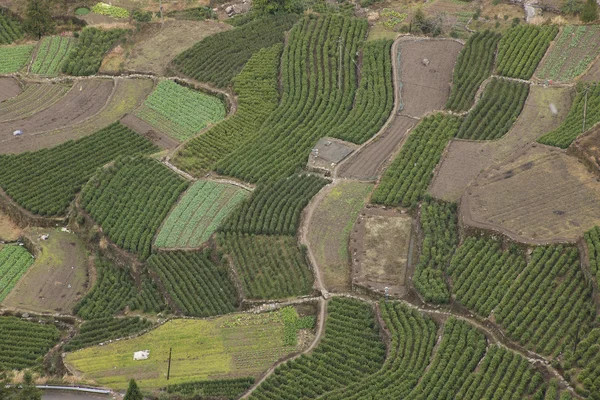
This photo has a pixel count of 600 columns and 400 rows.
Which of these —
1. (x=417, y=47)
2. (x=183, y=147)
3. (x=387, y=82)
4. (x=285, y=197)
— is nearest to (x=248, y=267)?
(x=285, y=197)

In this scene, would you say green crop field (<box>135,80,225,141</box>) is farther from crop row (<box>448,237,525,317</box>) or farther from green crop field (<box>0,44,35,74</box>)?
crop row (<box>448,237,525,317</box>)

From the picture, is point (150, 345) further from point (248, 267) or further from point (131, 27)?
point (131, 27)

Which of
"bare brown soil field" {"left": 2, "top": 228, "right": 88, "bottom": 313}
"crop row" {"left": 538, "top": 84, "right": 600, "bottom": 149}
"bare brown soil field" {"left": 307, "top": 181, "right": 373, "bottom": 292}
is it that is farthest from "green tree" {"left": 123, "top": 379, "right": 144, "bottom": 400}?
"crop row" {"left": 538, "top": 84, "right": 600, "bottom": 149}

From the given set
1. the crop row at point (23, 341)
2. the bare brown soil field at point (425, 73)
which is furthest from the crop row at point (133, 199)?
the bare brown soil field at point (425, 73)

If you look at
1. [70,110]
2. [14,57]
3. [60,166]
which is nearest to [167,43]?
[70,110]

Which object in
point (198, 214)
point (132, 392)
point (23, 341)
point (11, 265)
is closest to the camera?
point (132, 392)

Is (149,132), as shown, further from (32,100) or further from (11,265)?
(11,265)

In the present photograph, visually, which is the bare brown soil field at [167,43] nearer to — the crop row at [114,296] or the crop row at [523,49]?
the crop row at [114,296]
